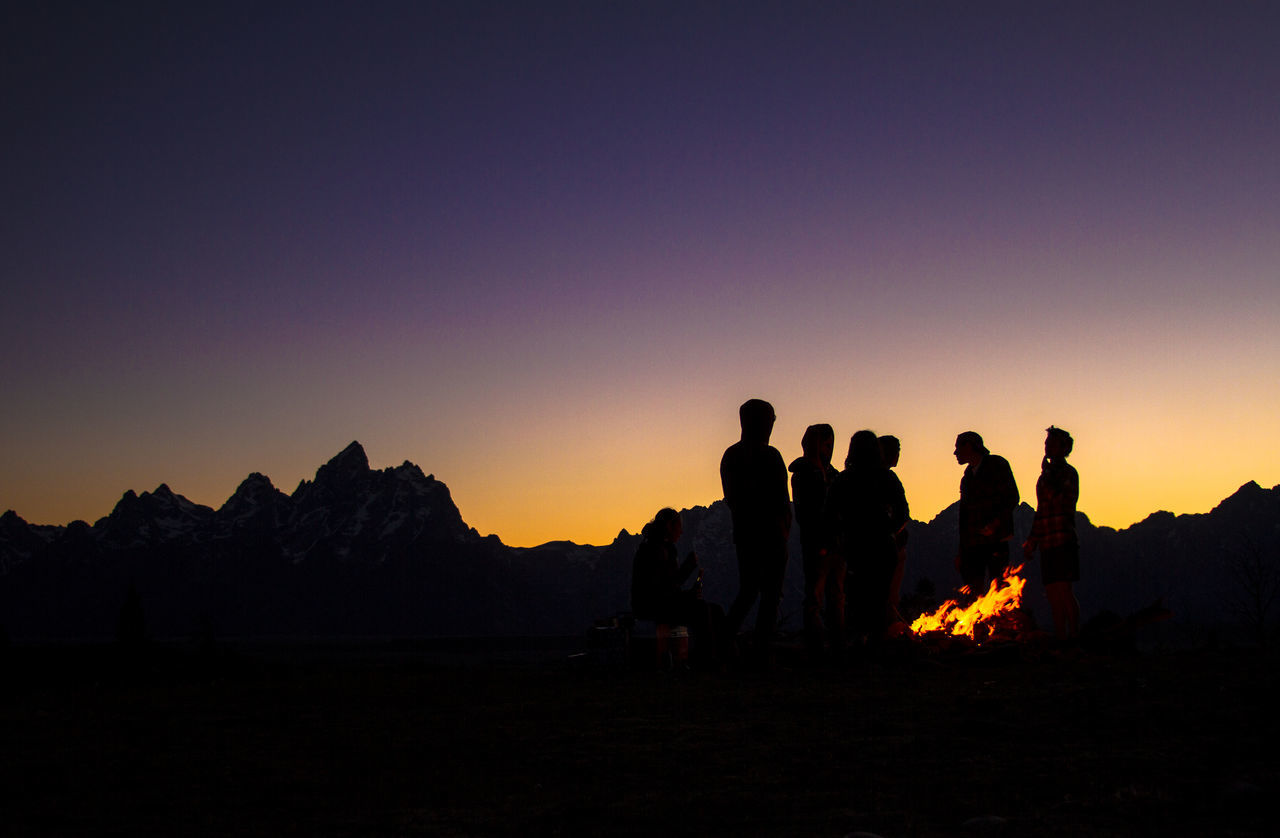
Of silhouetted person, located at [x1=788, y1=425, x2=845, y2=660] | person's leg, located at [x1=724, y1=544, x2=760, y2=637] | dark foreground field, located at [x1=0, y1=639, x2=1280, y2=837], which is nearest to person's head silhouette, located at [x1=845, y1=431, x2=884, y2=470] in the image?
silhouetted person, located at [x1=788, y1=425, x2=845, y2=660]

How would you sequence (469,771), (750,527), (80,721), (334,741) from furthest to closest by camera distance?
(750,527)
(80,721)
(334,741)
(469,771)

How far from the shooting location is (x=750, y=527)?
1149cm

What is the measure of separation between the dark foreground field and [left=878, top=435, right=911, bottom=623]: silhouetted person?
2.63 m

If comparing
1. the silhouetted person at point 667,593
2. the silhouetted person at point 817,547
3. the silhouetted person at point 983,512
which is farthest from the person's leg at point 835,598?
the silhouetted person at point 983,512

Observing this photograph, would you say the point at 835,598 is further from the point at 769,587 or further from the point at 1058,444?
the point at 1058,444

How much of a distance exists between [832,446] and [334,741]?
7484 millimetres

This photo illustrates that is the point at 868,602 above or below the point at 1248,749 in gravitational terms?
above

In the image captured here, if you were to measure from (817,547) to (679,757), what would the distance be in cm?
634

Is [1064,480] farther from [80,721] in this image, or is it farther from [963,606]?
[80,721]

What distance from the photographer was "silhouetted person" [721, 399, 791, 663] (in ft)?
37.3

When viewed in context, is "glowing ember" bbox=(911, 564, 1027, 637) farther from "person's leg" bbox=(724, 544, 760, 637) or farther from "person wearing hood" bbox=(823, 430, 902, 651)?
"person's leg" bbox=(724, 544, 760, 637)

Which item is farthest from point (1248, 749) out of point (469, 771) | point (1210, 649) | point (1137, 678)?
point (1210, 649)

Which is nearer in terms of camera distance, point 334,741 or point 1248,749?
point 1248,749

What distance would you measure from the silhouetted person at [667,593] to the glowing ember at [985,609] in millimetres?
3215
